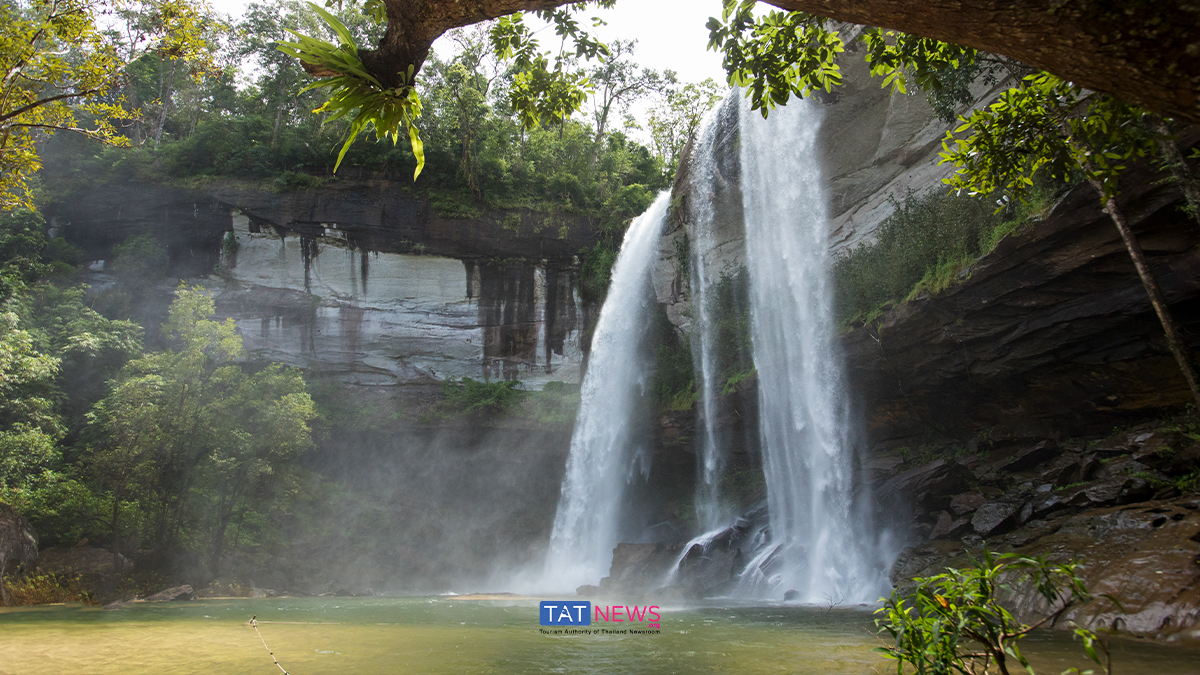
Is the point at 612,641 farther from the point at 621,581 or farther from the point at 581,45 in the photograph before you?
the point at 621,581

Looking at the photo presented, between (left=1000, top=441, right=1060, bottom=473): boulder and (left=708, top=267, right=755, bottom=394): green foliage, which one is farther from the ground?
(left=708, top=267, right=755, bottom=394): green foliage

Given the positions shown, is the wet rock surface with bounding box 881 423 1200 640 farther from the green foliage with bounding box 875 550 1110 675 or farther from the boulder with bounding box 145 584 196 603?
the boulder with bounding box 145 584 196 603

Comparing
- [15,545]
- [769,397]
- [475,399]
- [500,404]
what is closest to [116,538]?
[15,545]

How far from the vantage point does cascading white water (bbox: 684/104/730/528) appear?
19.5m

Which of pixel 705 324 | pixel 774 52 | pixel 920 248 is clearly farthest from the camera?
pixel 705 324

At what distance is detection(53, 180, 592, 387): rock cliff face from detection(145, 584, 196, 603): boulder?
11.2 metres

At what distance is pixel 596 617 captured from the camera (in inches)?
392

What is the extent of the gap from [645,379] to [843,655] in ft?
55.3

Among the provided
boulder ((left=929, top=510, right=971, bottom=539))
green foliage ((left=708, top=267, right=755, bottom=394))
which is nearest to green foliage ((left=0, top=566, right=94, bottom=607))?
green foliage ((left=708, top=267, right=755, bottom=394))

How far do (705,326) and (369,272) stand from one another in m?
14.1

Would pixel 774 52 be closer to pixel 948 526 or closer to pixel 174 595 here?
pixel 948 526

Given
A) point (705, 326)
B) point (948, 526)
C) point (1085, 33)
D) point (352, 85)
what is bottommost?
point (948, 526)

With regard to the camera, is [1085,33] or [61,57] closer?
[1085,33]

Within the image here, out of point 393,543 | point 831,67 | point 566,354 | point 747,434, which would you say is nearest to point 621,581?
point 747,434
